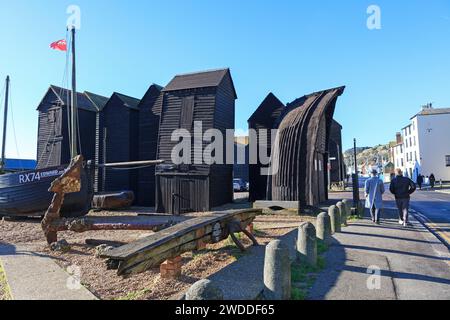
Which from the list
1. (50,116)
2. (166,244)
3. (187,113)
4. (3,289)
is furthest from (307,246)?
(50,116)

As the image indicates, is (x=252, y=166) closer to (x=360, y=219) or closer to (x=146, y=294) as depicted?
(x=360, y=219)

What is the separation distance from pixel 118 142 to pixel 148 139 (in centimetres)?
262

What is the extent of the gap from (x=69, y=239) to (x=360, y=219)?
→ 10.7m

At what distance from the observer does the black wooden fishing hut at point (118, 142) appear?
2311 cm

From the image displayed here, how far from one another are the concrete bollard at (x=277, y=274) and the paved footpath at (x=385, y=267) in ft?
1.88

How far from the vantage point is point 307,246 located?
6148 millimetres

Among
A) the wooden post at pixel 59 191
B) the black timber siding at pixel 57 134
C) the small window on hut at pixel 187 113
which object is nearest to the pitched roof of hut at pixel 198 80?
the small window on hut at pixel 187 113

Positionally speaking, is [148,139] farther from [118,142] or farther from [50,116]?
[50,116]

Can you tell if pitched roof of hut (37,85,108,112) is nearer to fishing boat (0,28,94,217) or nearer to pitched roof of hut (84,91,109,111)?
pitched roof of hut (84,91,109,111)

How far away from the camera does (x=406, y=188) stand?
10531mm

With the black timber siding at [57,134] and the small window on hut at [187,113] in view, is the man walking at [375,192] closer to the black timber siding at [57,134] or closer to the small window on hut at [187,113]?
the small window on hut at [187,113]
